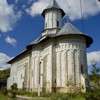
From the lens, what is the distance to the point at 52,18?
3181 centimetres

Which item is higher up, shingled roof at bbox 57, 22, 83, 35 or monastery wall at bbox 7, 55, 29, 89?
shingled roof at bbox 57, 22, 83, 35

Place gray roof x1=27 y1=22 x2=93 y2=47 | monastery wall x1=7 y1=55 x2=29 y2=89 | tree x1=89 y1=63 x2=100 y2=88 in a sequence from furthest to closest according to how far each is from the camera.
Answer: monastery wall x1=7 y1=55 x2=29 y2=89, gray roof x1=27 y1=22 x2=93 y2=47, tree x1=89 y1=63 x2=100 y2=88

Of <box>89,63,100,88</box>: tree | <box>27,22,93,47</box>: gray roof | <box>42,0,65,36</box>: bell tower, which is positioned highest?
<box>42,0,65,36</box>: bell tower

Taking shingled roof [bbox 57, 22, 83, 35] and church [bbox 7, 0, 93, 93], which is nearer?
church [bbox 7, 0, 93, 93]

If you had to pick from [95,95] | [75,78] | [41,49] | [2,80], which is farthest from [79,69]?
[2,80]

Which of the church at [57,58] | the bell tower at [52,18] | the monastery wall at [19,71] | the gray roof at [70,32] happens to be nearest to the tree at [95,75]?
the church at [57,58]

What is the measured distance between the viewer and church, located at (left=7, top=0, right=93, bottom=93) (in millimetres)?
25544

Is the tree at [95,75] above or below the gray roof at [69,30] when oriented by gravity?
below

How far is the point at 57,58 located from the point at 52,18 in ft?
24.0

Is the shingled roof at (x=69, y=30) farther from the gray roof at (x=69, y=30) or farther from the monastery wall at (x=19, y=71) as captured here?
the monastery wall at (x=19, y=71)

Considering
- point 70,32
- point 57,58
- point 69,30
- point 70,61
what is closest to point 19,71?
point 57,58

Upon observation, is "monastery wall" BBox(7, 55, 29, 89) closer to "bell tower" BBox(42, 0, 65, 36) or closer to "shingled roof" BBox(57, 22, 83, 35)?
"bell tower" BBox(42, 0, 65, 36)

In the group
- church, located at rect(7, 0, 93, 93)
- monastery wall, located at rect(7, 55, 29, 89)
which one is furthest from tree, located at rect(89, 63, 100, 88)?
monastery wall, located at rect(7, 55, 29, 89)

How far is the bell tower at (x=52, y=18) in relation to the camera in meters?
31.1
